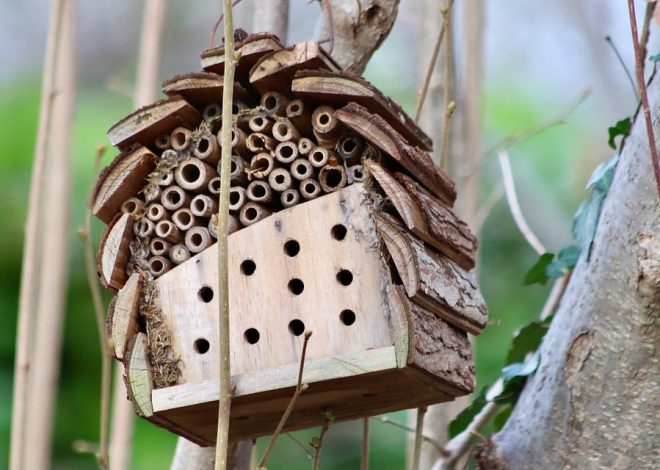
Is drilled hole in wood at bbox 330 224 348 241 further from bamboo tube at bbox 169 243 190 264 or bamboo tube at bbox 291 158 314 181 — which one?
bamboo tube at bbox 169 243 190 264

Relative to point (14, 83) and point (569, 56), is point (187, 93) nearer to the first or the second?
point (14, 83)

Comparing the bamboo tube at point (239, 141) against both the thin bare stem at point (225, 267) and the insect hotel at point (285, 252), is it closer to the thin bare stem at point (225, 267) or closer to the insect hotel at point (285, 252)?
the insect hotel at point (285, 252)

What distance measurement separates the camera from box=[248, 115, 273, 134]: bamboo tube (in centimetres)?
119

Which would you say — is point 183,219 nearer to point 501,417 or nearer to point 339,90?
point 339,90

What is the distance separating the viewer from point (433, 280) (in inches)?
44.1

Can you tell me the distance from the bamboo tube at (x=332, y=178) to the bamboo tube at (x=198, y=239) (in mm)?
160

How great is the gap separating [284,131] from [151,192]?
0.19m

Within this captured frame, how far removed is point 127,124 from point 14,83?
2244 mm

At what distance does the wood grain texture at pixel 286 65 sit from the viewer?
3.75 ft

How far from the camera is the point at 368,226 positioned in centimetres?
114

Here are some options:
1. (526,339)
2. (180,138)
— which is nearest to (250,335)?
(180,138)

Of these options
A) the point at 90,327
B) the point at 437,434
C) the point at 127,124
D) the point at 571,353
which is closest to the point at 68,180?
the point at 127,124

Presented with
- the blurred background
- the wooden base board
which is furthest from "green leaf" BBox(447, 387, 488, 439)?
the blurred background

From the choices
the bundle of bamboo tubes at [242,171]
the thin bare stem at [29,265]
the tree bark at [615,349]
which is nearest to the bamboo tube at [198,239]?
the bundle of bamboo tubes at [242,171]
